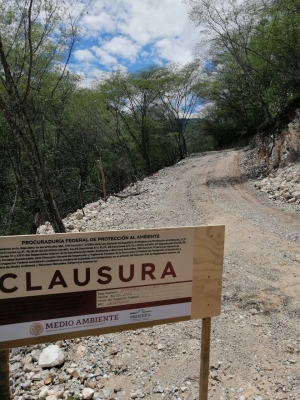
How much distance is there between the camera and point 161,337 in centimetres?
313

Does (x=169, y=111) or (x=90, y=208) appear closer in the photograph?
(x=90, y=208)

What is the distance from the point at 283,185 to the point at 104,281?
795 centimetres

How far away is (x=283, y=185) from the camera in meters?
8.52

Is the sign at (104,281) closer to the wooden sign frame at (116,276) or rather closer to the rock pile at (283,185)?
the wooden sign frame at (116,276)

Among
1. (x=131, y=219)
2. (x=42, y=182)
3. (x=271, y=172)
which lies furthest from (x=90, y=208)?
(x=271, y=172)

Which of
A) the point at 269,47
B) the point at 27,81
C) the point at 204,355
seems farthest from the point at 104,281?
the point at 269,47

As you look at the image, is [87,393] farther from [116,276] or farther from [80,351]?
[116,276]

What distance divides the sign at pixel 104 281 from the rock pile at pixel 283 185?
21.6ft

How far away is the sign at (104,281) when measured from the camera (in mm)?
1571

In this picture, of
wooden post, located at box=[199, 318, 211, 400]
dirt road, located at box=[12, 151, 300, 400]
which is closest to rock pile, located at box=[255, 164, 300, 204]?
dirt road, located at box=[12, 151, 300, 400]

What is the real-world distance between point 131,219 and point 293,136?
19.0 feet

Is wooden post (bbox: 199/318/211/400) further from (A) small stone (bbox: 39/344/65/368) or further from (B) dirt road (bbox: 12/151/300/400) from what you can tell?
(A) small stone (bbox: 39/344/65/368)

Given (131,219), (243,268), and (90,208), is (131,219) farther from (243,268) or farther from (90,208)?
(243,268)

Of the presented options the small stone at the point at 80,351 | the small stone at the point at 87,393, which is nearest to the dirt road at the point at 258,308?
the small stone at the point at 87,393
